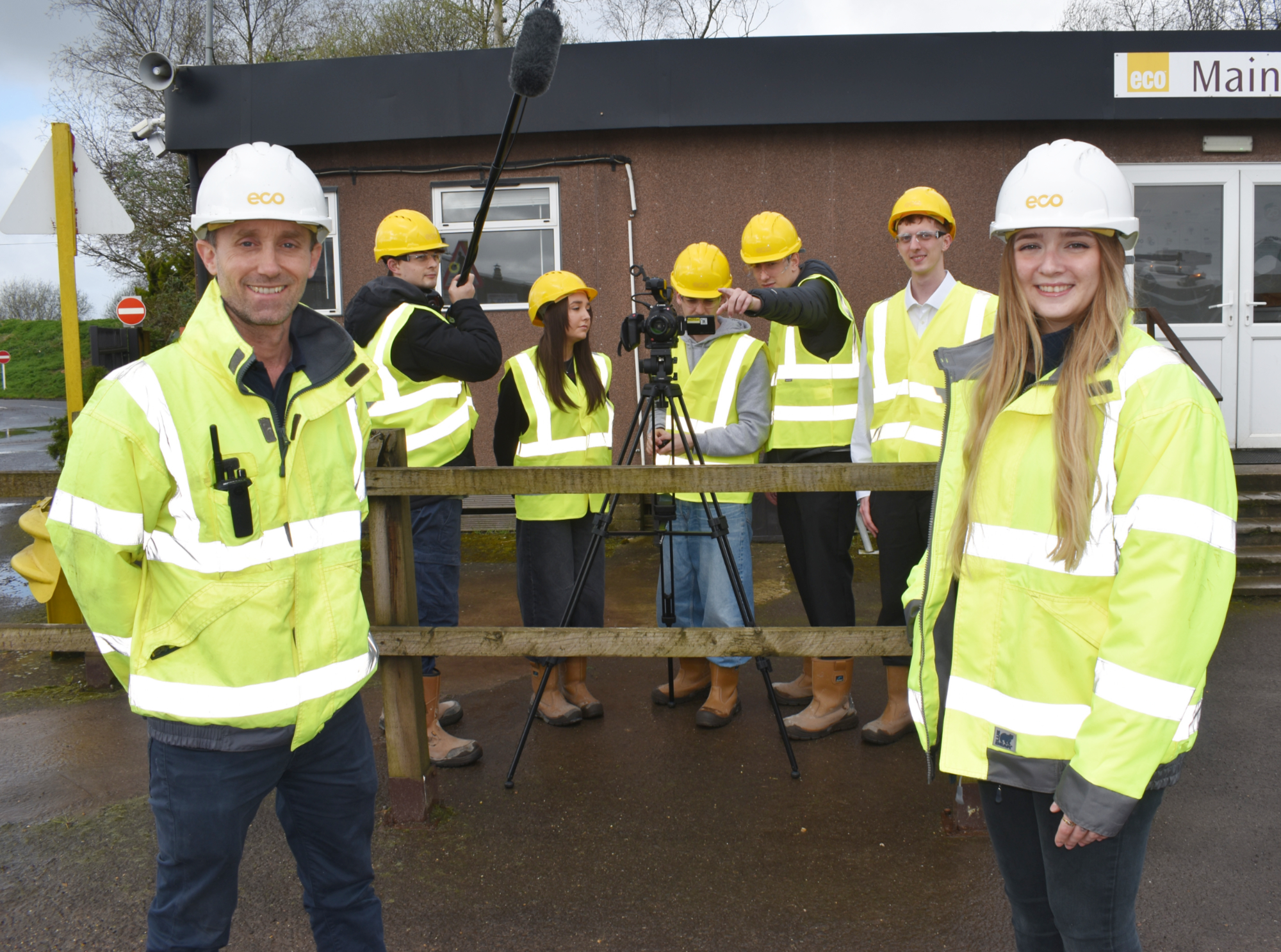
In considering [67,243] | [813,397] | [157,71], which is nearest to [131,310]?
[157,71]

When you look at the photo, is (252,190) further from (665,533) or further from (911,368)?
(911,368)

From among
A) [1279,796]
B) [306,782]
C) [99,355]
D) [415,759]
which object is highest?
[99,355]

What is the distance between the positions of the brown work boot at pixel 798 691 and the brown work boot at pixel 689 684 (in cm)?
35

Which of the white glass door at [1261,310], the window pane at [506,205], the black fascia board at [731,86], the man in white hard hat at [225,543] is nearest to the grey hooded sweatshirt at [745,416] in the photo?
the man in white hard hat at [225,543]

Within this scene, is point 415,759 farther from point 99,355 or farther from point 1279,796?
point 99,355

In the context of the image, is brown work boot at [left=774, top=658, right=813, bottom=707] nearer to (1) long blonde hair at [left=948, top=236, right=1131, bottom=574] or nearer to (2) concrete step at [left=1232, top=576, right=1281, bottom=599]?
(1) long blonde hair at [left=948, top=236, right=1131, bottom=574]

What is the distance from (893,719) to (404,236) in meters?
2.91

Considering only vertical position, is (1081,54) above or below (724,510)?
above

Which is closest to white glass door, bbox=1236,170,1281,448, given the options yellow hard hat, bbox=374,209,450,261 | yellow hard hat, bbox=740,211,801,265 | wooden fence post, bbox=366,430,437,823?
yellow hard hat, bbox=740,211,801,265

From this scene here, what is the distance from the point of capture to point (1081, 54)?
804 centimetres

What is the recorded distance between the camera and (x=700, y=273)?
14.4 ft

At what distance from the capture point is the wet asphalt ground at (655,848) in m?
2.84

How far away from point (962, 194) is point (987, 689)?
25.0 ft

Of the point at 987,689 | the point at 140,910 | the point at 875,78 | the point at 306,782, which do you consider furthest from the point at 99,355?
the point at 987,689
